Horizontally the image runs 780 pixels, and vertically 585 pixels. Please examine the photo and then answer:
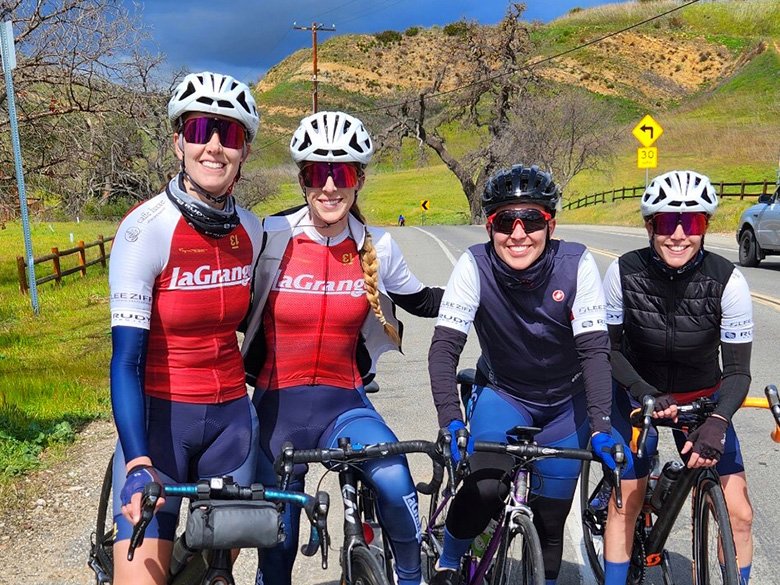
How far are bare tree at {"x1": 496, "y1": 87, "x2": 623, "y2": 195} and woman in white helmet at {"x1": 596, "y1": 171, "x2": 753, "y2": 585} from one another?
5043 cm

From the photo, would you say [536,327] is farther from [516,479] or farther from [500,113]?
[500,113]

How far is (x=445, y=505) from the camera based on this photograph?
12.4ft

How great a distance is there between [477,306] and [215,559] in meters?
1.55

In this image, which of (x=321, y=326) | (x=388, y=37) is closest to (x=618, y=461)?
(x=321, y=326)

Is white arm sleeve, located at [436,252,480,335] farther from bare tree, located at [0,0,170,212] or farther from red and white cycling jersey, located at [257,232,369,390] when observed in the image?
bare tree, located at [0,0,170,212]

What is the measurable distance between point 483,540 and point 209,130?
222cm

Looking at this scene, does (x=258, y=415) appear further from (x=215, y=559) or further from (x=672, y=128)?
(x=672, y=128)

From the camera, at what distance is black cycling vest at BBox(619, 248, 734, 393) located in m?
3.28

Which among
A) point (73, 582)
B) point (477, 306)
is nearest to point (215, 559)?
point (477, 306)

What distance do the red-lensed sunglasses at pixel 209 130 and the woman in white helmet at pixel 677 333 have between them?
1.89 m

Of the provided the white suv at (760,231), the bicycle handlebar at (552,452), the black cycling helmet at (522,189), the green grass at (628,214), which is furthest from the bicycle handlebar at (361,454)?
the green grass at (628,214)

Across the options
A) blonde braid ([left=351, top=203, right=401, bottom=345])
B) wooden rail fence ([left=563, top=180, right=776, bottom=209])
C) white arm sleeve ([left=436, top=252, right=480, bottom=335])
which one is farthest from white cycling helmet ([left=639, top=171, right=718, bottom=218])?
wooden rail fence ([left=563, top=180, right=776, bottom=209])

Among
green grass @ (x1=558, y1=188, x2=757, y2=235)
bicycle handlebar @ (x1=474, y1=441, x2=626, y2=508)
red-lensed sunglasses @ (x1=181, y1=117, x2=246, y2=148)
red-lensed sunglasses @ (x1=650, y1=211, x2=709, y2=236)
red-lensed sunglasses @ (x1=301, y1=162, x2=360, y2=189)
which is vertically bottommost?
bicycle handlebar @ (x1=474, y1=441, x2=626, y2=508)

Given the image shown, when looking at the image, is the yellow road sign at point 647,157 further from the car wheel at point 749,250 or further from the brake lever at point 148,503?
the brake lever at point 148,503
